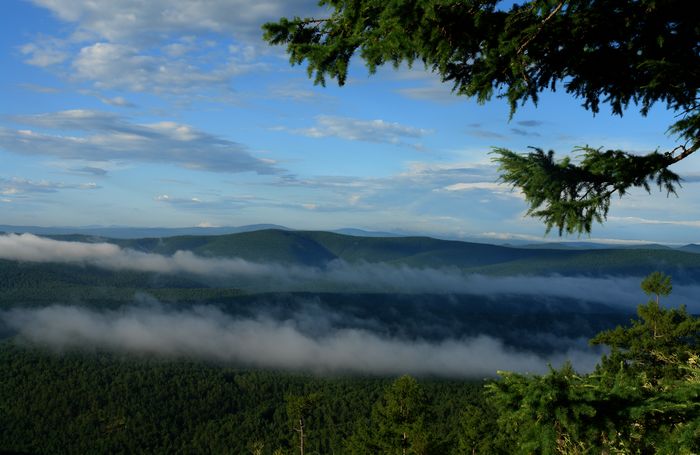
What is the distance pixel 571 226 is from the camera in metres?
8.25

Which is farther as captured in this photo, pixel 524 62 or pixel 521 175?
pixel 521 175

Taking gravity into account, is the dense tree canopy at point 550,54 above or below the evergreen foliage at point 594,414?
above

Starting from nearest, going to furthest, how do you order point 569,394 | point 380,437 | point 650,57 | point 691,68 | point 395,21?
point 569,394, point 395,21, point 691,68, point 650,57, point 380,437

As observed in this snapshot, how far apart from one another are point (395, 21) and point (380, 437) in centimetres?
3688

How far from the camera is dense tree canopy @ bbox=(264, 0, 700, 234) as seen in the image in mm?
7152

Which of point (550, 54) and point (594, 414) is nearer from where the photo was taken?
A: point (594, 414)

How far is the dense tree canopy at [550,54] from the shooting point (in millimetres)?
7152

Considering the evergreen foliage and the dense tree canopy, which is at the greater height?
the dense tree canopy

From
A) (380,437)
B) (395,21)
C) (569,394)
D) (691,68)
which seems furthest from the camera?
(380,437)

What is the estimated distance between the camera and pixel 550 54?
8352 millimetres

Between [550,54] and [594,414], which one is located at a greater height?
[550,54]

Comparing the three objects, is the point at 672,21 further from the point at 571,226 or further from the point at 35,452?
the point at 35,452

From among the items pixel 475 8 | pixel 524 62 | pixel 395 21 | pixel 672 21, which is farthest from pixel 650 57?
pixel 395 21

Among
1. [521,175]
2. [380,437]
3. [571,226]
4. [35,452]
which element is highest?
[521,175]
